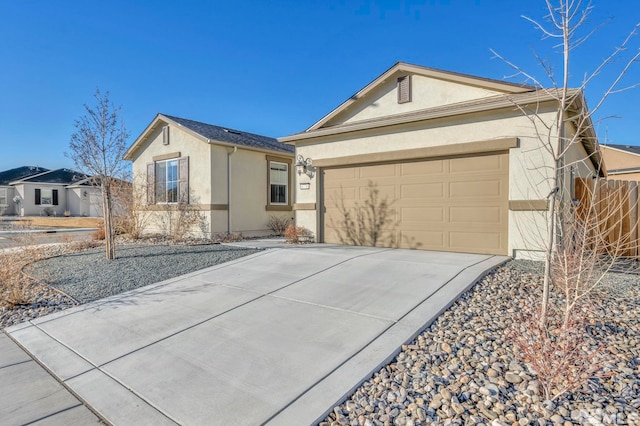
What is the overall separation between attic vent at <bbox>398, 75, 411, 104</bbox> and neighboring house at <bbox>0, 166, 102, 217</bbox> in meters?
34.3

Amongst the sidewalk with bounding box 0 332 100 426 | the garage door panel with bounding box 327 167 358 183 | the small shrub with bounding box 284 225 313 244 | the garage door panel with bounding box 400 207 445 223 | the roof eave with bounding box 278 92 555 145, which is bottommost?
the sidewalk with bounding box 0 332 100 426

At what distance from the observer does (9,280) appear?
568cm

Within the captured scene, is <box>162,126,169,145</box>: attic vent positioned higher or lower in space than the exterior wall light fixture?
higher

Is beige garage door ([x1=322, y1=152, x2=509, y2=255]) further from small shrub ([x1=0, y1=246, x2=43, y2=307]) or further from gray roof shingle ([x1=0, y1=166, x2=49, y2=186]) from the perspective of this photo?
gray roof shingle ([x1=0, y1=166, x2=49, y2=186])

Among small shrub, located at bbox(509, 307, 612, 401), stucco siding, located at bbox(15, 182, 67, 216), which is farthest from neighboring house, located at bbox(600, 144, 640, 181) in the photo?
stucco siding, located at bbox(15, 182, 67, 216)

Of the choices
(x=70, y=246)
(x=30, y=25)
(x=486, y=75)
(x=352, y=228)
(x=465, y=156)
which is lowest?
(x=70, y=246)

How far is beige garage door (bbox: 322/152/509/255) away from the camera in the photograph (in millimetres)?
7453

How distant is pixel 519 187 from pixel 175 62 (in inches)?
549

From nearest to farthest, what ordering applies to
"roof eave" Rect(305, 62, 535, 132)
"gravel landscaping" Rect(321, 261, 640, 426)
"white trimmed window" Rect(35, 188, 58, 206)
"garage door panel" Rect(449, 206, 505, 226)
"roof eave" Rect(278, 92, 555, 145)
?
"gravel landscaping" Rect(321, 261, 640, 426), "roof eave" Rect(278, 92, 555, 145), "garage door panel" Rect(449, 206, 505, 226), "roof eave" Rect(305, 62, 535, 132), "white trimmed window" Rect(35, 188, 58, 206)

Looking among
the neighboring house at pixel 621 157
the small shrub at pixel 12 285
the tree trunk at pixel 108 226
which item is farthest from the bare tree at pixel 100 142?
the neighboring house at pixel 621 157

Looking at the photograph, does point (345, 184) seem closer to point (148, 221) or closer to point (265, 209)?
point (265, 209)

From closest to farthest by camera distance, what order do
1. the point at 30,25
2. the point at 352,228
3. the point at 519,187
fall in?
→ the point at 519,187 → the point at 352,228 → the point at 30,25

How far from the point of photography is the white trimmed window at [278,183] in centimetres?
1428

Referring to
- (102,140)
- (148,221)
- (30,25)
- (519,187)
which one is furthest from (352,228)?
(30,25)
